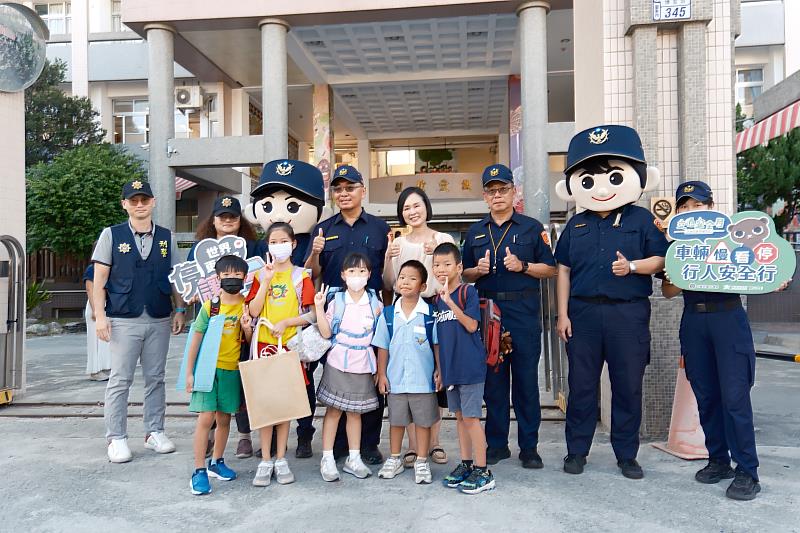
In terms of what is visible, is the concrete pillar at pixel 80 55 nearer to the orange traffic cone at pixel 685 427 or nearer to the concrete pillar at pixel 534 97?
the concrete pillar at pixel 534 97

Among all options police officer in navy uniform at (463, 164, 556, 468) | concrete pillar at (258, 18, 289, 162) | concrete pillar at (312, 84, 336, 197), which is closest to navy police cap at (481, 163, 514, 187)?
police officer in navy uniform at (463, 164, 556, 468)

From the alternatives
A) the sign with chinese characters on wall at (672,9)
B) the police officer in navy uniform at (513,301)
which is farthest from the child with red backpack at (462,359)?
the sign with chinese characters on wall at (672,9)

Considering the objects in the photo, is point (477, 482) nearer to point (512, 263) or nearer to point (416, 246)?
point (512, 263)

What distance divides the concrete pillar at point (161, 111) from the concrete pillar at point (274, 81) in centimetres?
209

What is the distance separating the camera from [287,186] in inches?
168

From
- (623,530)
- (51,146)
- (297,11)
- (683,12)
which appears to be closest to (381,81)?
(297,11)

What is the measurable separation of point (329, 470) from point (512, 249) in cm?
177

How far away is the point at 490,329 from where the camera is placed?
12.6 ft

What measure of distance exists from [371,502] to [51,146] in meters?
20.7

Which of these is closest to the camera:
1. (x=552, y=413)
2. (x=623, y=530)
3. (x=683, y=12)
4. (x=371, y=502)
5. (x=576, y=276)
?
(x=623, y=530)

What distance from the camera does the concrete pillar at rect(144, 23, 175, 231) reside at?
13062mm

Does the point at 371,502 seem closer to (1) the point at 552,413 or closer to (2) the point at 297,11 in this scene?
(1) the point at 552,413

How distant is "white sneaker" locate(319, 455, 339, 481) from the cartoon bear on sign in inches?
106

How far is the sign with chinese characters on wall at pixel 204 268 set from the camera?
13.7 feet
